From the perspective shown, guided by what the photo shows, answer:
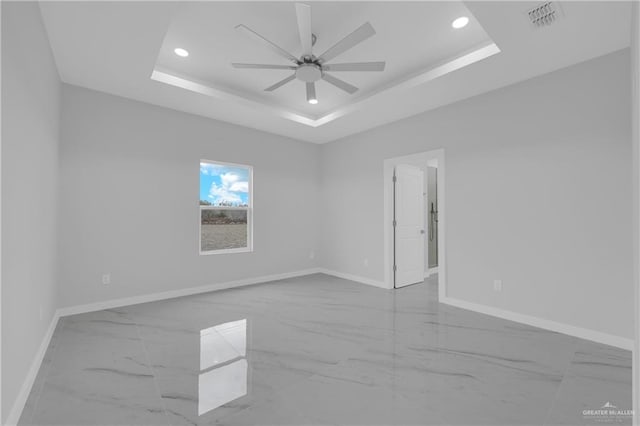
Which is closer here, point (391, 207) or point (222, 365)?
point (222, 365)

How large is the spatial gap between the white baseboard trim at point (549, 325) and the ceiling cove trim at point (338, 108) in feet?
9.14

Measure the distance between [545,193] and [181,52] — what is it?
4.21m

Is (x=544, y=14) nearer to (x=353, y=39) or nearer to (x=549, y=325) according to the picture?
(x=353, y=39)

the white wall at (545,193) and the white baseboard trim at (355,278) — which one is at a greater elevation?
the white wall at (545,193)

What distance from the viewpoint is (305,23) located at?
2162 mm

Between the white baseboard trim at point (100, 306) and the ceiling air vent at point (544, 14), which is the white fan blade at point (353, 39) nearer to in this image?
the ceiling air vent at point (544, 14)

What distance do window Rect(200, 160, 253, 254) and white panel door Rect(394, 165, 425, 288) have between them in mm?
2570

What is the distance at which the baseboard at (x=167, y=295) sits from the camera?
11.1ft

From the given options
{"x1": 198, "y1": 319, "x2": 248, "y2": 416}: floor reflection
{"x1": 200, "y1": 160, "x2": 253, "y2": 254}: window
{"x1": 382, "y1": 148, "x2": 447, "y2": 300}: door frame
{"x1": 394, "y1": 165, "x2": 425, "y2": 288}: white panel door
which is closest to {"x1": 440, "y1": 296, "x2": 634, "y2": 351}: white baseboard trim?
{"x1": 382, "y1": 148, "x2": 447, "y2": 300}: door frame

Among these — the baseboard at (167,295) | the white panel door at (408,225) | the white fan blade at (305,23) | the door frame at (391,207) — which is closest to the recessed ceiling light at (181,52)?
the white fan blade at (305,23)

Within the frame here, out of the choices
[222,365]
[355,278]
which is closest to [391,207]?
[355,278]

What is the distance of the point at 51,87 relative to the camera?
275 cm

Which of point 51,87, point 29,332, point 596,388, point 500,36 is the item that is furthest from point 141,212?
point 596,388

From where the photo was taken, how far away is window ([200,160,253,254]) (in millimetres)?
4527
